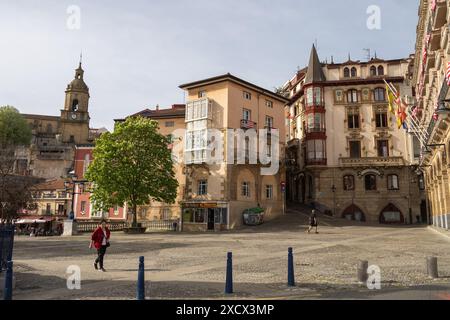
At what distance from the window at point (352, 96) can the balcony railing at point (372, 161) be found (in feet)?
A: 25.3

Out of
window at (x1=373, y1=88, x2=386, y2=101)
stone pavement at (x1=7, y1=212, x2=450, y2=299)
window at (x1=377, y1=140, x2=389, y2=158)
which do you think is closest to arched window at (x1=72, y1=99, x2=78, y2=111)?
window at (x1=373, y1=88, x2=386, y2=101)

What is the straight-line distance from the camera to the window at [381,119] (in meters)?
46.5

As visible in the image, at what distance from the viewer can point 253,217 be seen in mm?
37312

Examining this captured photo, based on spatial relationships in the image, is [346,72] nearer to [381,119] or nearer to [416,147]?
[381,119]

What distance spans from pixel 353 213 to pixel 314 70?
1880cm

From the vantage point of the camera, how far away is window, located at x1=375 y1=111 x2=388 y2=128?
153 feet

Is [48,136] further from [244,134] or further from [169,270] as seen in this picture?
[169,270]

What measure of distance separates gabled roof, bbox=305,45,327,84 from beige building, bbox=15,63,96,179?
177ft

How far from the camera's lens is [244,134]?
1564 inches

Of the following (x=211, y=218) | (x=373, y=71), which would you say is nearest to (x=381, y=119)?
(x=373, y=71)

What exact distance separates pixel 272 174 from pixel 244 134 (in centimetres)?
580

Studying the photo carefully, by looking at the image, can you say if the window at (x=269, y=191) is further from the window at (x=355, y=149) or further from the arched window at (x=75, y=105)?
the arched window at (x=75, y=105)

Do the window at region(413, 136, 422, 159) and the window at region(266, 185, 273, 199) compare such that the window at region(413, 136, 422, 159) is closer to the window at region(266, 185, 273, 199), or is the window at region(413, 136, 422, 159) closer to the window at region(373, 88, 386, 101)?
the window at region(373, 88, 386, 101)

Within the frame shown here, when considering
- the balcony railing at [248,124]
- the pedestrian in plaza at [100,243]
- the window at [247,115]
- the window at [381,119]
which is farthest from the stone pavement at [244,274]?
the window at [381,119]
